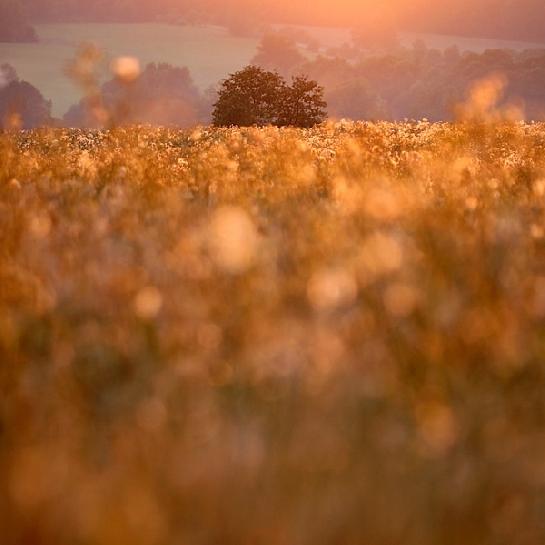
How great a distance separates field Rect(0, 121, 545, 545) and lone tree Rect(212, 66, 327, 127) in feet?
105

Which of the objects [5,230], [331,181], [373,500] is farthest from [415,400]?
[331,181]

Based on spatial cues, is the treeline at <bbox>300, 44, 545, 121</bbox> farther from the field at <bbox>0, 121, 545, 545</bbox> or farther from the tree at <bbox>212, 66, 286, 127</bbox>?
the field at <bbox>0, 121, 545, 545</bbox>

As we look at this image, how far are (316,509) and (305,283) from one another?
1884 mm

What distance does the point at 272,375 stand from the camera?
2.52m

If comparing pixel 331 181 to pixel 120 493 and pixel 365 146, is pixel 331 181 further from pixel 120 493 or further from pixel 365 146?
pixel 120 493

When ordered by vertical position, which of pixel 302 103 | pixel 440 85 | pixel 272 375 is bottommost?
pixel 272 375

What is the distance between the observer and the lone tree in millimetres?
36906

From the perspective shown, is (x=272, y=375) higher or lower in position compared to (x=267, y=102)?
lower

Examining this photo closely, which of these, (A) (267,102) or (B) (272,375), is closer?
(B) (272,375)

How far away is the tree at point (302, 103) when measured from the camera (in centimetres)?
3694

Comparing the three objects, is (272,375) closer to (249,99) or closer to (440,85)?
(249,99)

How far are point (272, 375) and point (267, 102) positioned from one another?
36.3 m

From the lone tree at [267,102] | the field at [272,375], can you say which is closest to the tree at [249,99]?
the lone tree at [267,102]

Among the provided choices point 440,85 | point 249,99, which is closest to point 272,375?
point 249,99
